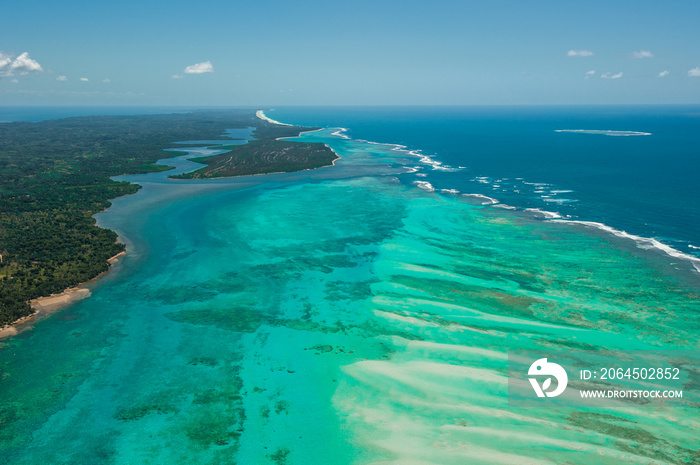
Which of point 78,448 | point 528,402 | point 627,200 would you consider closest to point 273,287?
point 78,448

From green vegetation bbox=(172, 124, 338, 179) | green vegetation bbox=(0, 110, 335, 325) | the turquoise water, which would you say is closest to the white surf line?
the turquoise water

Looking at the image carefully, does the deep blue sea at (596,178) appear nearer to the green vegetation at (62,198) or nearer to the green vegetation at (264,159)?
the green vegetation at (264,159)

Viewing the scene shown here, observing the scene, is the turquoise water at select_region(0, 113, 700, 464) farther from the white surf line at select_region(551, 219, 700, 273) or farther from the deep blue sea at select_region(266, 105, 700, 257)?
the deep blue sea at select_region(266, 105, 700, 257)

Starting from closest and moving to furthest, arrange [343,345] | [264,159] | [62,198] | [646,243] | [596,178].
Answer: [343,345] < [646,243] < [62,198] < [596,178] < [264,159]

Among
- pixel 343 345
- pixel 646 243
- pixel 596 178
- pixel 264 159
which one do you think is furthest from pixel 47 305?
pixel 596 178

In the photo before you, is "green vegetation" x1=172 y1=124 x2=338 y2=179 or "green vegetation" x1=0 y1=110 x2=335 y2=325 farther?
"green vegetation" x1=172 y1=124 x2=338 y2=179

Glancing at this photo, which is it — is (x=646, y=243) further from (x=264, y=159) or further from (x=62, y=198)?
(x=264, y=159)

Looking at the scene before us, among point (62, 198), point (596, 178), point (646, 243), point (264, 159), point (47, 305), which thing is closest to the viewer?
point (47, 305)
